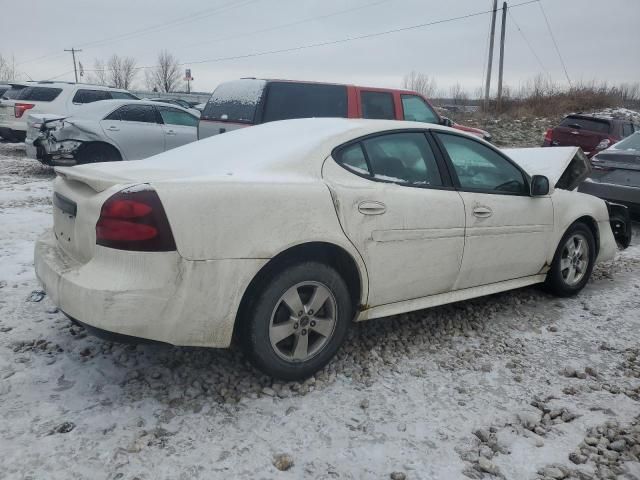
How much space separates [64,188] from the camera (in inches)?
119

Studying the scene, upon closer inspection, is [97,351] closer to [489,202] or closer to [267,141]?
[267,141]

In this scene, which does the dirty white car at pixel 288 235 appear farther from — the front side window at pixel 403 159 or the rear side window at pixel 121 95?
the rear side window at pixel 121 95

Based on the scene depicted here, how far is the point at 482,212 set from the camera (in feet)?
12.0

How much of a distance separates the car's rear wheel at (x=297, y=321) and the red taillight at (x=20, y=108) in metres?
12.0

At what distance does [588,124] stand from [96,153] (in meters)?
11.2

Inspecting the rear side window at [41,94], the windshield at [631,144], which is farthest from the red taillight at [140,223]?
the rear side window at [41,94]

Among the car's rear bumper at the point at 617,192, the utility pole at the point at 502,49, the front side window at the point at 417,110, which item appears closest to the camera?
the car's rear bumper at the point at 617,192

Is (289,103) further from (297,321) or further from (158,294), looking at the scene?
(158,294)

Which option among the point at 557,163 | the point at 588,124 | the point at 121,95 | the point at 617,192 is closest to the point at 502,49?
the point at 588,124

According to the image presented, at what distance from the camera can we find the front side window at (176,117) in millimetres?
10484

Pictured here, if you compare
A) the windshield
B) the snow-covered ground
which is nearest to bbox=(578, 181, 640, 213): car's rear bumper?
the windshield

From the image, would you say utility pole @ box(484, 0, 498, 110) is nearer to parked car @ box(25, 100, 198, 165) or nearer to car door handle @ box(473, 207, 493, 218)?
parked car @ box(25, 100, 198, 165)

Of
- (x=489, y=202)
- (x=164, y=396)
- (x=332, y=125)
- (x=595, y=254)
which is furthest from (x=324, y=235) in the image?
(x=595, y=254)

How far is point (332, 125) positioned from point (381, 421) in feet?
6.00
